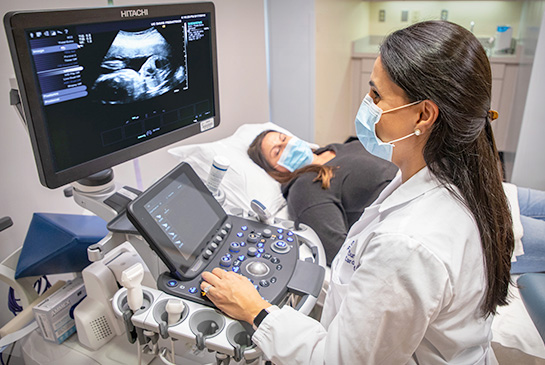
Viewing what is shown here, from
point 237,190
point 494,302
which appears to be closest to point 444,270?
point 494,302

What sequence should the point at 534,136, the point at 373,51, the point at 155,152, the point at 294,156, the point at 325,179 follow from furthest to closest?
the point at 373,51
the point at 534,136
the point at 294,156
the point at 155,152
the point at 325,179

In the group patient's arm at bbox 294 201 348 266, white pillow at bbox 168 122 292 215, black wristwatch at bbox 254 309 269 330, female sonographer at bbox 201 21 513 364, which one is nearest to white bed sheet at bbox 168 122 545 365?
white pillow at bbox 168 122 292 215

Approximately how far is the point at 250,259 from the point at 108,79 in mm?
554

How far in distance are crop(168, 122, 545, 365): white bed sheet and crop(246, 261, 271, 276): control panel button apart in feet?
1.31

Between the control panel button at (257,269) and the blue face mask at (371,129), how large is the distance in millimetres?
386

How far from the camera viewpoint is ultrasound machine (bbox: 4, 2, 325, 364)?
0.91 metres

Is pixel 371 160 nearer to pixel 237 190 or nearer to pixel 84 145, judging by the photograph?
pixel 237 190

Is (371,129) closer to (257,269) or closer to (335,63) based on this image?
(257,269)

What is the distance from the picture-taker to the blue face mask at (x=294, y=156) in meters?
2.02

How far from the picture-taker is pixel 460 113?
0.84 m

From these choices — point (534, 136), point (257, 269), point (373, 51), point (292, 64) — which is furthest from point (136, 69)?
point (373, 51)

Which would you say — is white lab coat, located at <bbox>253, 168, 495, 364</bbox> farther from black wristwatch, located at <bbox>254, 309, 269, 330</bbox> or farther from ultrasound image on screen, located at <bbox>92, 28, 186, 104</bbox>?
ultrasound image on screen, located at <bbox>92, 28, 186, 104</bbox>

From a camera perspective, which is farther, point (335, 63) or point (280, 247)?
point (335, 63)

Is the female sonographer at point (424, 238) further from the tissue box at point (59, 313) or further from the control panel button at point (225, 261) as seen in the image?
the tissue box at point (59, 313)
